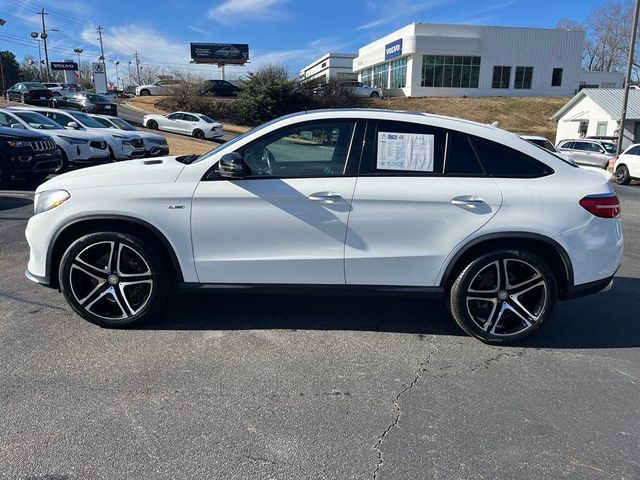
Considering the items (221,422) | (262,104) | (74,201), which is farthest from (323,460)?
(262,104)

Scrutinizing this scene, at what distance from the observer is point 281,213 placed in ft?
11.9

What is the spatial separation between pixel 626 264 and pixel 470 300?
3695 millimetres

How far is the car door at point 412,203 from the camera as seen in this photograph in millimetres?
3604

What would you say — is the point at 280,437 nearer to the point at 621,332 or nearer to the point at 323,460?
the point at 323,460

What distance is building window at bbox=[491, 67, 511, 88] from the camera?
55.5m

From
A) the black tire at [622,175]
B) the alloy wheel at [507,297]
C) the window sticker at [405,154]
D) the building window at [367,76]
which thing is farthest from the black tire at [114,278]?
the building window at [367,76]

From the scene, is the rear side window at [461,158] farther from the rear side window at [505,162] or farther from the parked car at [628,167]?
the parked car at [628,167]

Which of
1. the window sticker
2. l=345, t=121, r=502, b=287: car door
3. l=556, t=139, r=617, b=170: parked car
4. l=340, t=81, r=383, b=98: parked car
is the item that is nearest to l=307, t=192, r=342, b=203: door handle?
l=345, t=121, r=502, b=287: car door

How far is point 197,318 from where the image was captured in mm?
4211

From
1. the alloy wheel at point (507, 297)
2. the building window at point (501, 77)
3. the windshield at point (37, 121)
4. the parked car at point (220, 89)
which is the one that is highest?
the building window at point (501, 77)

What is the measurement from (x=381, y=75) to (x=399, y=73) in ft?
21.5

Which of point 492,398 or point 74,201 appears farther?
point 74,201

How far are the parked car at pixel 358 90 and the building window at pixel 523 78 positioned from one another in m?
16.2

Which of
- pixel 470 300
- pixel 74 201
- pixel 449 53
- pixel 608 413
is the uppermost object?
pixel 449 53
